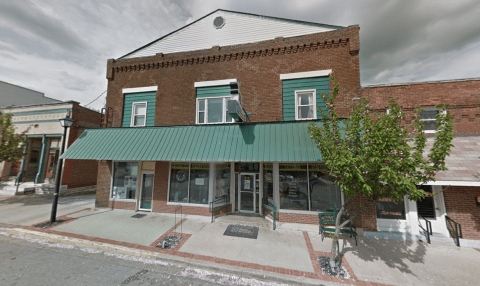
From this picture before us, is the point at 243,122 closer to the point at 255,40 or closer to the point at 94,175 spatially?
the point at 255,40

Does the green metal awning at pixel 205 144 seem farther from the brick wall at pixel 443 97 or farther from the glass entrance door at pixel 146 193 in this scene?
the brick wall at pixel 443 97

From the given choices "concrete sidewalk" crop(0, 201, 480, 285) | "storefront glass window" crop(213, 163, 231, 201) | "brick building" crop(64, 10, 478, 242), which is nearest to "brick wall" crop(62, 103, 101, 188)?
"concrete sidewalk" crop(0, 201, 480, 285)

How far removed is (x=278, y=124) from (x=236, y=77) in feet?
12.2

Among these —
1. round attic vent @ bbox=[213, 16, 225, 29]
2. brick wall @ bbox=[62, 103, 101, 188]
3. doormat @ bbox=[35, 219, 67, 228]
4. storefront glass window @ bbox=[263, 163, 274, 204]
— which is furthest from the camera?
brick wall @ bbox=[62, 103, 101, 188]

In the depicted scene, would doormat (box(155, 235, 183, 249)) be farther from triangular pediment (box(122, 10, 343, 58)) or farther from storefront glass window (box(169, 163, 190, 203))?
triangular pediment (box(122, 10, 343, 58))

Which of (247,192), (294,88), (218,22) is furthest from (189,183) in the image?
(218,22)

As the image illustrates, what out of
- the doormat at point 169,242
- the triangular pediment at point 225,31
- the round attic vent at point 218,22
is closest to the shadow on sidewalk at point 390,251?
the doormat at point 169,242

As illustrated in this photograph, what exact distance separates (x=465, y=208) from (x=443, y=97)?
459 centimetres

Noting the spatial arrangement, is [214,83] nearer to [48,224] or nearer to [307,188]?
[307,188]

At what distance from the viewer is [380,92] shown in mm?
8172

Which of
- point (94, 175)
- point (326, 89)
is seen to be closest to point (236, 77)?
point (326, 89)

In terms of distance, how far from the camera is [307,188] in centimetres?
816

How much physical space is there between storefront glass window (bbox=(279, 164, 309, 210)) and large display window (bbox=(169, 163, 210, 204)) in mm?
3919

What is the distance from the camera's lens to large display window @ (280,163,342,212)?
796 centimetres
